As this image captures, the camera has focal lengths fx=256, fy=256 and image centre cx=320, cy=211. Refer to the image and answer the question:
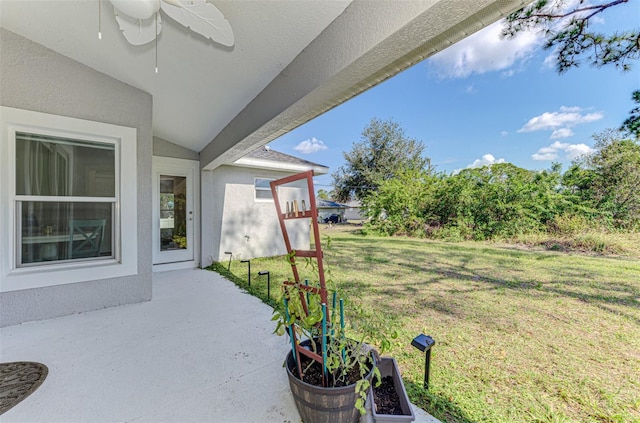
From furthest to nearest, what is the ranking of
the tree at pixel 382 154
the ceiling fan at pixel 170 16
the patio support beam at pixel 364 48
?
the tree at pixel 382 154 < the ceiling fan at pixel 170 16 < the patio support beam at pixel 364 48

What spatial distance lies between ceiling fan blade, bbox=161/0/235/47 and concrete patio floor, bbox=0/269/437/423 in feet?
7.83

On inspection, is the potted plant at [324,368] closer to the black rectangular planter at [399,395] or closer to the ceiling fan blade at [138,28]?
the black rectangular planter at [399,395]

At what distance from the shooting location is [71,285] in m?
2.89

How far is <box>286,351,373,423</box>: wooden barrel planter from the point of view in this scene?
1.24 m

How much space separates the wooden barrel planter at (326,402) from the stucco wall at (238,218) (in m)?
4.83

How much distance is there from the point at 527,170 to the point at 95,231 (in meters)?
13.3

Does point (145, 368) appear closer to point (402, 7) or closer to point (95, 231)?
point (95, 231)

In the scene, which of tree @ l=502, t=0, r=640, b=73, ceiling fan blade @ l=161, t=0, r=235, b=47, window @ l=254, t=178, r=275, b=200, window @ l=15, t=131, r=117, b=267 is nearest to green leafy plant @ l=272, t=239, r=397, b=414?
ceiling fan blade @ l=161, t=0, r=235, b=47

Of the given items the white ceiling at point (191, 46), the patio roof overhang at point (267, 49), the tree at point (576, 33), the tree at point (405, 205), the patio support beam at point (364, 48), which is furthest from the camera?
the tree at point (405, 205)

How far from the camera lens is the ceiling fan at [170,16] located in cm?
142

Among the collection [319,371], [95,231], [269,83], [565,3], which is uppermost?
[565,3]

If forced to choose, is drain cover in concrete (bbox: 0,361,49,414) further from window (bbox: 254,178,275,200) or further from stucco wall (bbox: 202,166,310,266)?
window (bbox: 254,178,275,200)

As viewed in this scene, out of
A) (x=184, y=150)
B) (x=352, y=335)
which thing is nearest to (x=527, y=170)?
(x=352, y=335)

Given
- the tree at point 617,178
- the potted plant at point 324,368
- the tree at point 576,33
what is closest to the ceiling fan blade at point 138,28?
the potted plant at point 324,368
